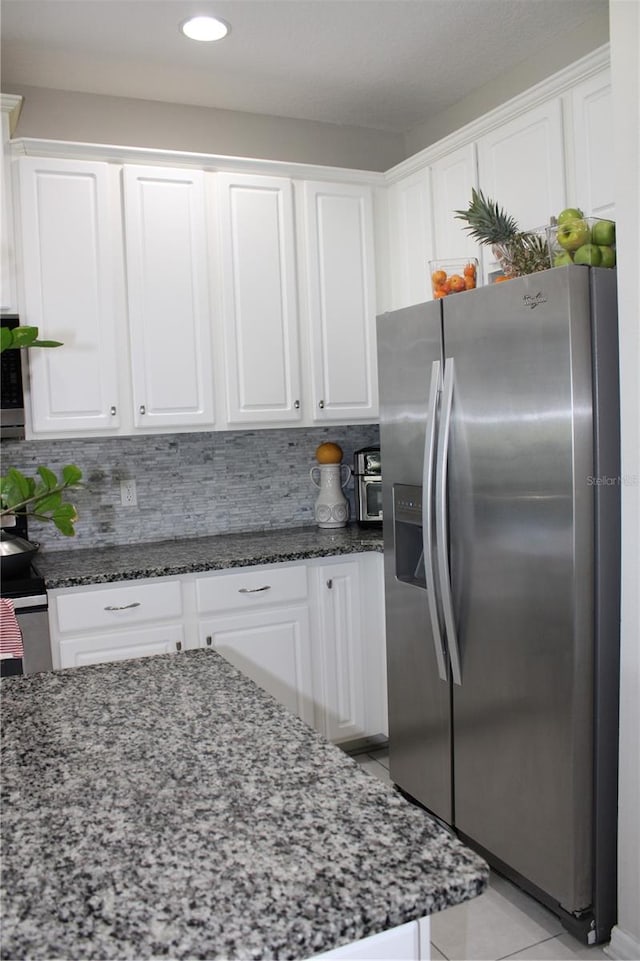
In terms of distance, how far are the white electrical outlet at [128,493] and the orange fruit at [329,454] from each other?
821mm

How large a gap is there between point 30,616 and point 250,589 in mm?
777

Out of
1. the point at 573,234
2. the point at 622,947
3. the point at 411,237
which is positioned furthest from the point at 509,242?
the point at 622,947

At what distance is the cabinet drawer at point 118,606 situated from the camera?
2742mm

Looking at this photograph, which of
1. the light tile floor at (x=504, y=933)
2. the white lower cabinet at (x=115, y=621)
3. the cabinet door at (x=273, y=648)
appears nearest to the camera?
the light tile floor at (x=504, y=933)

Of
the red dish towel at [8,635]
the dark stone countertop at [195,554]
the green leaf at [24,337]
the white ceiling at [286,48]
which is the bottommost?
the red dish towel at [8,635]

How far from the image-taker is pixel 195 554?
307 cm

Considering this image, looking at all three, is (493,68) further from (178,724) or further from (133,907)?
(133,907)

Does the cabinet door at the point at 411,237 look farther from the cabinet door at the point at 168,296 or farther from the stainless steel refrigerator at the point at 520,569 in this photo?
the cabinet door at the point at 168,296

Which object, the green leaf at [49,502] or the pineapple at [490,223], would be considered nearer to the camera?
the green leaf at [49,502]

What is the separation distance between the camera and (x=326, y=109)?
11.4 ft

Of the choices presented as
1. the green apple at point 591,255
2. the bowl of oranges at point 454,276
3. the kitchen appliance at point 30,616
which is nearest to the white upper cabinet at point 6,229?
the kitchen appliance at point 30,616

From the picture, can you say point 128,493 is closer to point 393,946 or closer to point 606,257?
point 606,257

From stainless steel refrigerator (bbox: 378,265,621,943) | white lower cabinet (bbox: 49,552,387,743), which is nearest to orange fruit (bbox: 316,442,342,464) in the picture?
white lower cabinet (bbox: 49,552,387,743)

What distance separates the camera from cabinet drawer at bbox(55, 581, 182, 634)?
2742 millimetres
